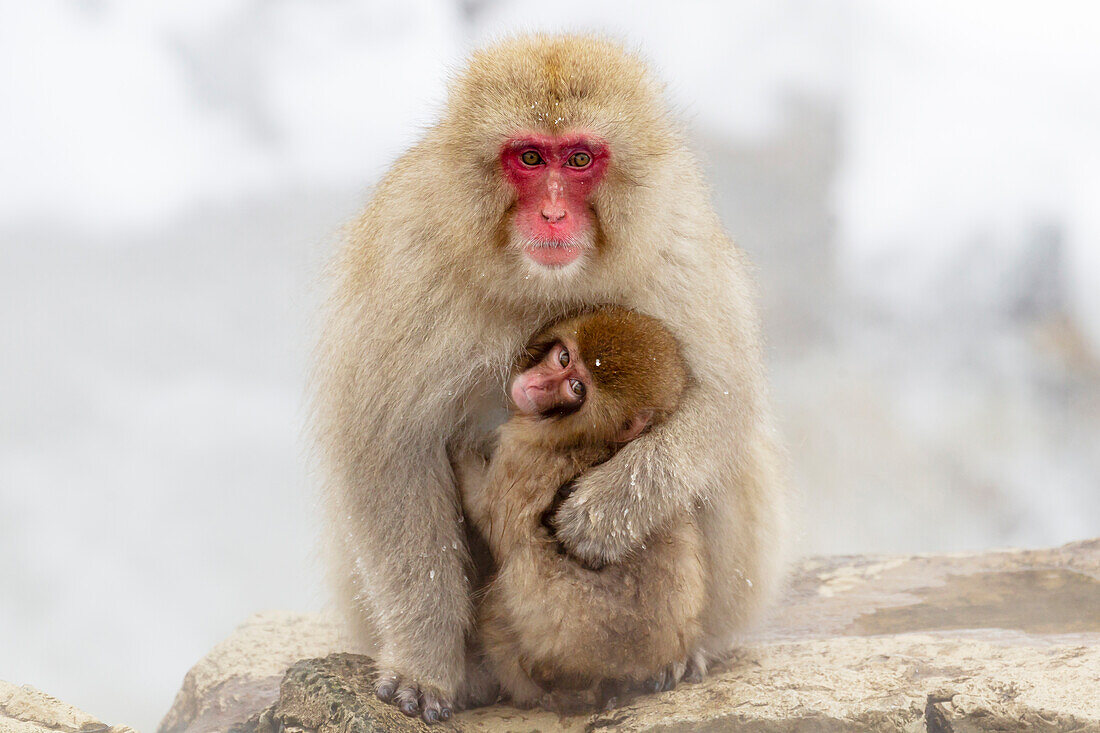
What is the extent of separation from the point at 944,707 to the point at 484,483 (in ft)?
4.50

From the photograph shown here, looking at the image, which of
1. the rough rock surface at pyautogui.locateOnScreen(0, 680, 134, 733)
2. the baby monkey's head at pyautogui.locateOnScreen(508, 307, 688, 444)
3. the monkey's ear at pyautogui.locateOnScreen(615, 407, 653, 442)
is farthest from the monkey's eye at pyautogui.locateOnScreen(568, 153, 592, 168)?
the rough rock surface at pyautogui.locateOnScreen(0, 680, 134, 733)

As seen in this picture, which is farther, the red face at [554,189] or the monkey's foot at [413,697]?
the monkey's foot at [413,697]

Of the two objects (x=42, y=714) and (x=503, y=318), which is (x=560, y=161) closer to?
(x=503, y=318)

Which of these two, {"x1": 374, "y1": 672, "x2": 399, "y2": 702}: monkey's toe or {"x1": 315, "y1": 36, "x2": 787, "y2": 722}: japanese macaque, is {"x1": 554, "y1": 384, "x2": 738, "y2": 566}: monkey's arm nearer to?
{"x1": 315, "y1": 36, "x2": 787, "y2": 722}: japanese macaque

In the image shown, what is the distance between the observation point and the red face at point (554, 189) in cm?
279

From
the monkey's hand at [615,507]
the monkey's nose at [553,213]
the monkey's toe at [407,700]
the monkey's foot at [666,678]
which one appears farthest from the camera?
the monkey's foot at [666,678]

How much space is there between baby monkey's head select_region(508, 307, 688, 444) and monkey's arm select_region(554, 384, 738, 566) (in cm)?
6

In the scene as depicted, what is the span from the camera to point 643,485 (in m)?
2.93

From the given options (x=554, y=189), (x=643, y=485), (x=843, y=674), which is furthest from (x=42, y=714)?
(x=843, y=674)

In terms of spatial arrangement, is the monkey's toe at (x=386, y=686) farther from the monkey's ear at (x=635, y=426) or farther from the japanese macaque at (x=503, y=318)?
the monkey's ear at (x=635, y=426)

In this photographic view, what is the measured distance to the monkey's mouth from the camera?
2793mm

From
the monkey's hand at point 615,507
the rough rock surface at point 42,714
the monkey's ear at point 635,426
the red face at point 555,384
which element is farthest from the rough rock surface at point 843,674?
the red face at point 555,384

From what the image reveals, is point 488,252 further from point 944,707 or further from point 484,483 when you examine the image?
point 944,707

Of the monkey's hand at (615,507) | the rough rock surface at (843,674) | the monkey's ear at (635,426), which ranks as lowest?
the rough rock surface at (843,674)
